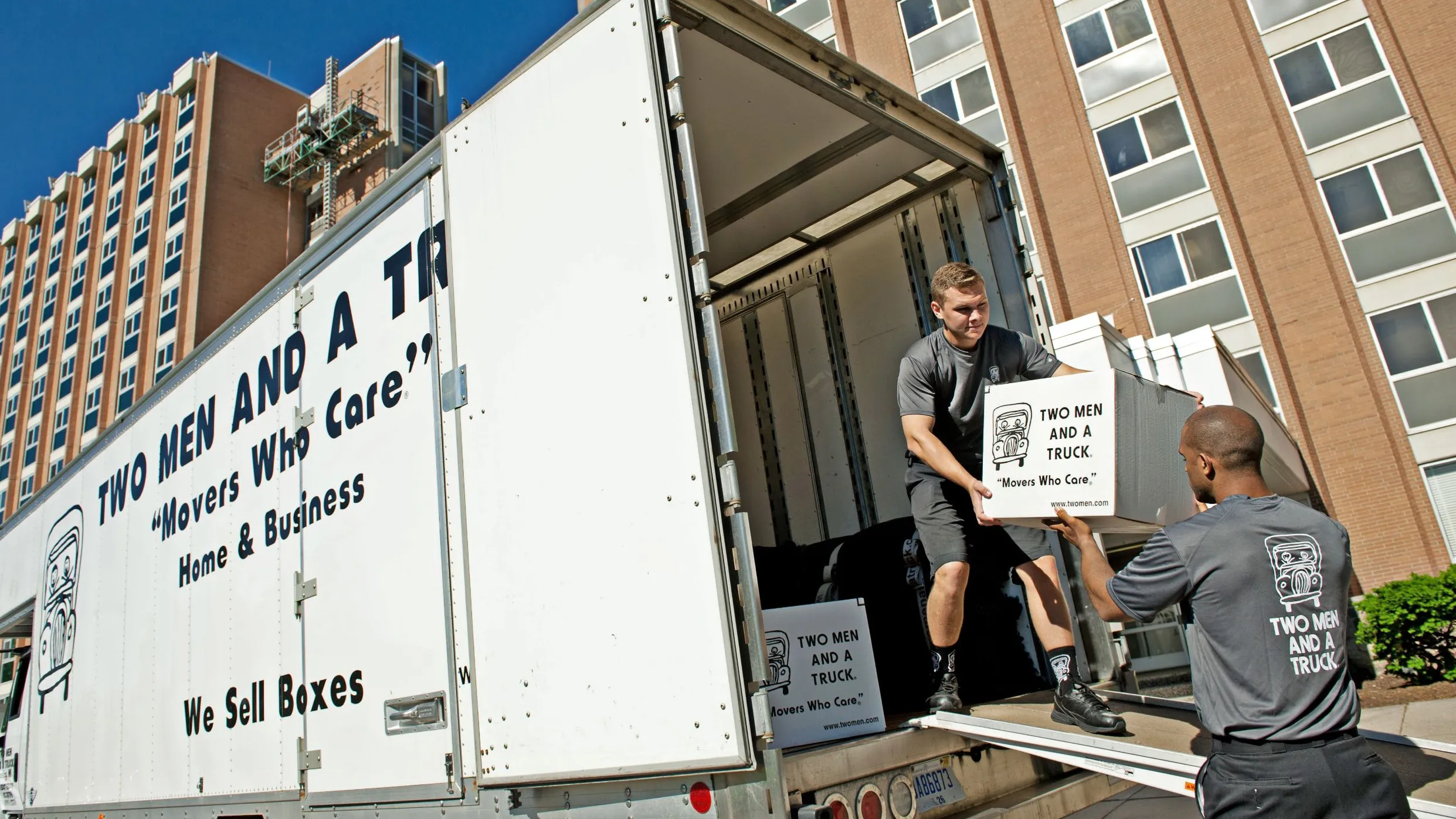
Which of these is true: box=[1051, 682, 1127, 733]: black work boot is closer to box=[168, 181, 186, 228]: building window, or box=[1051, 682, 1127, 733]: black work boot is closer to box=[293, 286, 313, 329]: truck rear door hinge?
box=[293, 286, 313, 329]: truck rear door hinge

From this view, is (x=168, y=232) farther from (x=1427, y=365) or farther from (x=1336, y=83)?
(x=1427, y=365)

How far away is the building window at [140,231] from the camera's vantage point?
1657 inches

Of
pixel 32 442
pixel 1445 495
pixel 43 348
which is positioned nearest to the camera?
pixel 1445 495

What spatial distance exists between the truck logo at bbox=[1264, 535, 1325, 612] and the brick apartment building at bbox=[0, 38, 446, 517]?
40365 mm

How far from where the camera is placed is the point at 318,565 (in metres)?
3.70

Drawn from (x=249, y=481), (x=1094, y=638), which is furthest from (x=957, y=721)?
(x=249, y=481)

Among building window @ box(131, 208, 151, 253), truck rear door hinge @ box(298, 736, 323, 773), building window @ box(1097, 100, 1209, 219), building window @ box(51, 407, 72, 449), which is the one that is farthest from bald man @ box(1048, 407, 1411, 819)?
building window @ box(51, 407, 72, 449)

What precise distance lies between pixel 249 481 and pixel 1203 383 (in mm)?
8439

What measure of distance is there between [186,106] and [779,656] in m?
51.0

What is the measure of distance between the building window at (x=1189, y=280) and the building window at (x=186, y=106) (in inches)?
1694

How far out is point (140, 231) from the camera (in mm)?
42781

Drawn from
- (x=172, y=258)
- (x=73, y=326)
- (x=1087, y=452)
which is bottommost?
(x=1087, y=452)

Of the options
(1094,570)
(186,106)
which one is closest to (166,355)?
(186,106)

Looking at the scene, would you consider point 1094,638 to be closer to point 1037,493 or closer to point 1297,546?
point 1037,493
